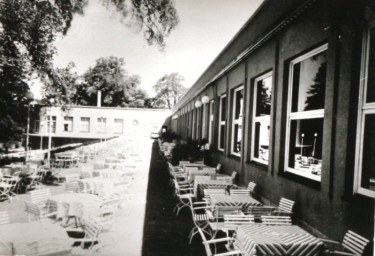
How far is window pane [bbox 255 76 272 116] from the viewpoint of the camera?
674cm

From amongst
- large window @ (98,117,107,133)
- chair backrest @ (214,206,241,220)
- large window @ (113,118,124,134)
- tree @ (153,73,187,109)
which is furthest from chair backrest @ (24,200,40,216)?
large window @ (98,117,107,133)

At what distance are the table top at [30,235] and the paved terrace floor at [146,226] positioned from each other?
1.00 metres

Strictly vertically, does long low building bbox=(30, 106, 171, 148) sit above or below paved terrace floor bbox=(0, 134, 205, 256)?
above

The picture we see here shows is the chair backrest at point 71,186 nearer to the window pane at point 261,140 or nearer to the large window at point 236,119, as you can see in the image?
the window pane at point 261,140

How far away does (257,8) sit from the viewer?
21.7 ft

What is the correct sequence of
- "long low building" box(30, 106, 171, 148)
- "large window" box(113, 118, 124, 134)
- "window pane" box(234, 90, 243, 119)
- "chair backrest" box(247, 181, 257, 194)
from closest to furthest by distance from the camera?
1. "chair backrest" box(247, 181, 257, 194)
2. "window pane" box(234, 90, 243, 119)
3. "long low building" box(30, 106, 171, 148)
4. "large window" box(113, 118, 124, 134)

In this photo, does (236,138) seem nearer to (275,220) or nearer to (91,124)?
(275,220)

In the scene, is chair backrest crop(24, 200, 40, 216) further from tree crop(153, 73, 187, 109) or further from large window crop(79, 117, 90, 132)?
large window crop(79, 117, 90, 132)

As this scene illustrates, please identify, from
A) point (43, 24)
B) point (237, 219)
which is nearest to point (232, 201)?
point (237, 219)

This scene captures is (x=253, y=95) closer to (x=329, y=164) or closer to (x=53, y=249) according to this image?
(x=329, y=164)

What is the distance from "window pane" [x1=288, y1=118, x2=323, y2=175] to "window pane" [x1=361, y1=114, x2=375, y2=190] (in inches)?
48.4

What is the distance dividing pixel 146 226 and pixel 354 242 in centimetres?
342

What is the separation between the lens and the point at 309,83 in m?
5.21

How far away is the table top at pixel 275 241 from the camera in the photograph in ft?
10.1
